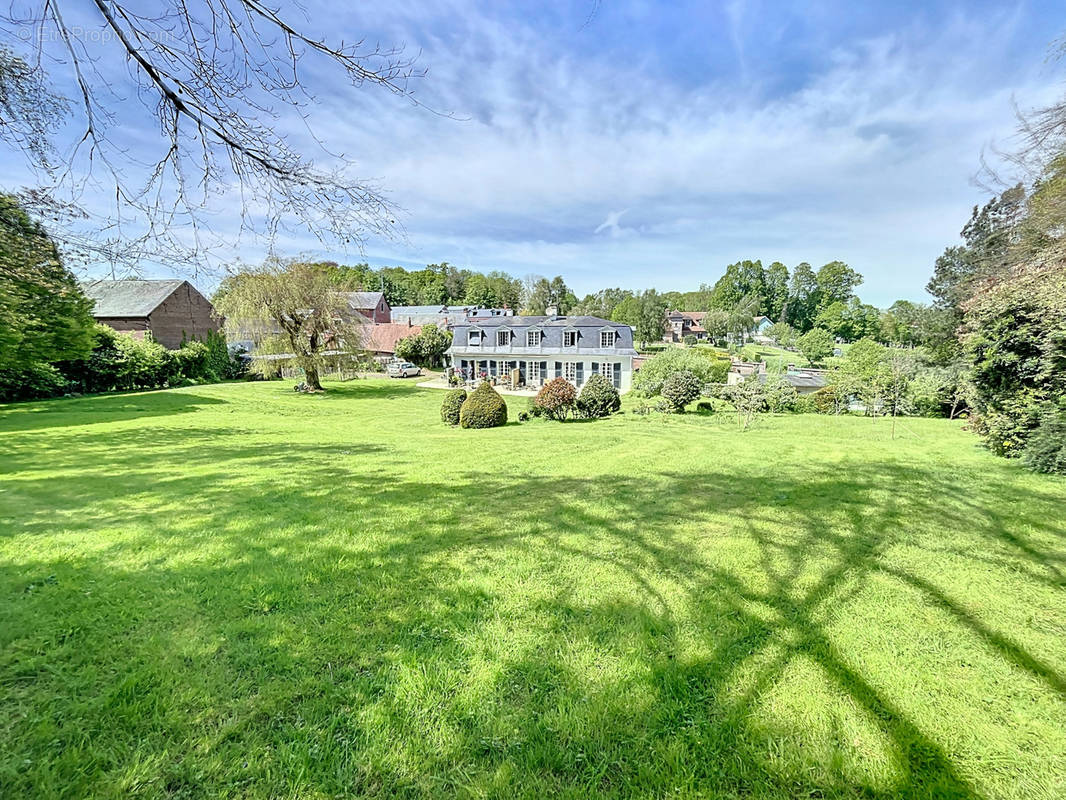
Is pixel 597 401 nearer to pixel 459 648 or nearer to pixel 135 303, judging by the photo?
pixel 459 648

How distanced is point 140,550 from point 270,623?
187 centimetres

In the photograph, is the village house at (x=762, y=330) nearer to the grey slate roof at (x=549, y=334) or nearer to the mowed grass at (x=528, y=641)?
the grey slate roof at (x=549, y=334)

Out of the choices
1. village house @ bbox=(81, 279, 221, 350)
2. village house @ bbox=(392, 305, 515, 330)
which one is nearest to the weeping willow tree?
village house @ bbox=(81, 279, 221, 350)

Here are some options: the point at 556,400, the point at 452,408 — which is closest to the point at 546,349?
the point at 556,400

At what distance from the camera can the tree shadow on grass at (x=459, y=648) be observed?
173cm

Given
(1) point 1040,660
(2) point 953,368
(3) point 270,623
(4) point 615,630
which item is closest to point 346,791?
(3) point 270,623

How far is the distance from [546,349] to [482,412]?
15736 millimetres

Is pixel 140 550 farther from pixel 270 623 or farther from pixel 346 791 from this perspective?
pixel 346 791

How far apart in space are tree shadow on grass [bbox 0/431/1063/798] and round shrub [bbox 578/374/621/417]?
10.4 m

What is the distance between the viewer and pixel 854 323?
55781 mm

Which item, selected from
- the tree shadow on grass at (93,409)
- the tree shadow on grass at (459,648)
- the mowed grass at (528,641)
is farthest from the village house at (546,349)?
the tree shadow on grass at (459,648)

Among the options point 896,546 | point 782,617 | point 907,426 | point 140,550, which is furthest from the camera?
point 907,426

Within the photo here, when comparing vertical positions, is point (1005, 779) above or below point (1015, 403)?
below

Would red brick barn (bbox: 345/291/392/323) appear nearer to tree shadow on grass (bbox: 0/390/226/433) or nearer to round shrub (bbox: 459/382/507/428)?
tree shadow on grass (bbox: 0/390/226/433)
